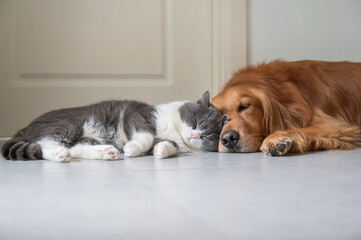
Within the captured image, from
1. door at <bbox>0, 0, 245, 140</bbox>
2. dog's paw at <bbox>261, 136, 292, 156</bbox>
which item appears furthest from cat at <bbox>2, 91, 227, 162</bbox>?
door at <bbox>0, 0, 245, 140</bbox>

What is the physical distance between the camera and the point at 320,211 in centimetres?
85

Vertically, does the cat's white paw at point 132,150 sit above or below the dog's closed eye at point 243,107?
below

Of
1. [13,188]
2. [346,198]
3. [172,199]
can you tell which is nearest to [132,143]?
[13,188]

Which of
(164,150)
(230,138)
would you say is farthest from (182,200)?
(230,138)

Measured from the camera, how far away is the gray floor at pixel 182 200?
745 mm

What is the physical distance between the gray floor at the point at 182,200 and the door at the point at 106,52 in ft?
3.90

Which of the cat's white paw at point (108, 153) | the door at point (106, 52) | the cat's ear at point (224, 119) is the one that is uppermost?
the door at point (106, 52)

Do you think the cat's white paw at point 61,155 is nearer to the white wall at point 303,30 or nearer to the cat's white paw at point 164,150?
the cat's white paw at point 164,150

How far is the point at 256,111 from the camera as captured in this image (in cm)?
186

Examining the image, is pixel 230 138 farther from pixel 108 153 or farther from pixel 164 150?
pixel 108 153

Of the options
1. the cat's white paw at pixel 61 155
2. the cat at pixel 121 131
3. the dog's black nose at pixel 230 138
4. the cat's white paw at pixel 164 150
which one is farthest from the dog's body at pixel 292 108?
the cat's white paw at pixel 61 155

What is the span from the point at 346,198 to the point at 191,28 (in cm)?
203

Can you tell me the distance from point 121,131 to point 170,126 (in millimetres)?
216

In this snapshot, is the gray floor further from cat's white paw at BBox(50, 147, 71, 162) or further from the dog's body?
the dog's body
